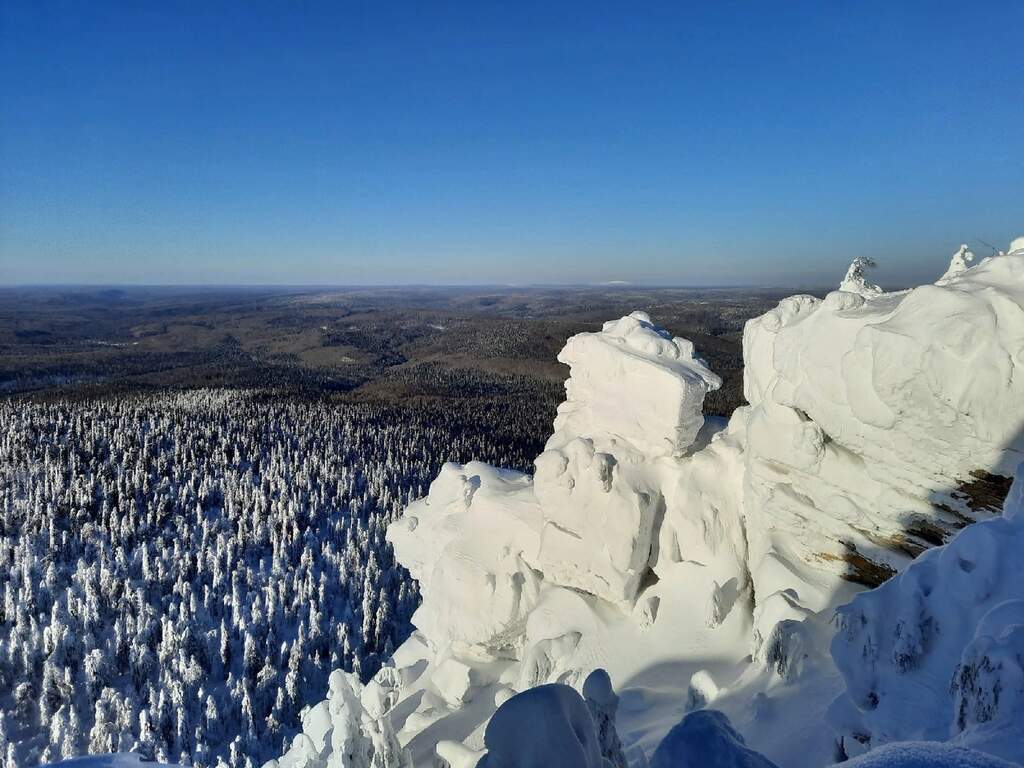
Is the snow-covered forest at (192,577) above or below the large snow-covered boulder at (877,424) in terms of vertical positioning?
below

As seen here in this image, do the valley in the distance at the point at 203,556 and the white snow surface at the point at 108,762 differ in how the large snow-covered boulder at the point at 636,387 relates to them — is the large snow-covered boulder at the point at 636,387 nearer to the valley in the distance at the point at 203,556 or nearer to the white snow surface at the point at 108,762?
the white snow surface at the point at 108,762

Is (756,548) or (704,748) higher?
(704,748)

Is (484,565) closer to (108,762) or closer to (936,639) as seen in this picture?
(108,762)

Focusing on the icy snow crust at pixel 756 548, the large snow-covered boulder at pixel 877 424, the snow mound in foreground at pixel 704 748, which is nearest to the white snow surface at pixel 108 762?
the icy snow crust at pixel 756 548

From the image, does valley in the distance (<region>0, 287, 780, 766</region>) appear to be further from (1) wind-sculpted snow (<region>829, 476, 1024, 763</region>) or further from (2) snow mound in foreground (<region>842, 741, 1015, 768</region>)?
(2) snow mound in foreground (<region>842, 741, 1015, 768</region>)

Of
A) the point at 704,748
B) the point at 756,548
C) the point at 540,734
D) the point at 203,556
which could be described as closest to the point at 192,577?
the point at 203,556
